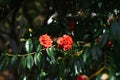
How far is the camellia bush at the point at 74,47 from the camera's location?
2.73 meters

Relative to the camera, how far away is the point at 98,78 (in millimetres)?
2471

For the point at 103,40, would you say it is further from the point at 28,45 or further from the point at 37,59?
the point at 28,45

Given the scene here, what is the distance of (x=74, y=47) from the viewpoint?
10.8ft

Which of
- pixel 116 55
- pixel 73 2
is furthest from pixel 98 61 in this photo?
pixel 73 2

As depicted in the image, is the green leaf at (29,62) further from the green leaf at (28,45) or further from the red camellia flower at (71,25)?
the red camellia flower at (71,25)

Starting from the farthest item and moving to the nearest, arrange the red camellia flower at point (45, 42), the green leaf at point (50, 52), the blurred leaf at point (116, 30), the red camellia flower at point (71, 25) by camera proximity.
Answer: the red camellia flower at point (71, 25) < the red camellia flower at point (45, 42) < the green leaf at point (50, 52) < the blurred leaf at point (116, 30)

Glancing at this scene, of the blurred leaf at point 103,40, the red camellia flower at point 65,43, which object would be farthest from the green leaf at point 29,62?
the blurred leaf at point 103,40

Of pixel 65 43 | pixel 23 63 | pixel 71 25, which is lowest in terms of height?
pixel 23 63

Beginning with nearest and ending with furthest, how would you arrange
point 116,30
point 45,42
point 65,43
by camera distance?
point 116,30, point 65,43, point 45,42

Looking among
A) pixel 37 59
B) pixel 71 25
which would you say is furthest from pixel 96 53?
pixel 71 25

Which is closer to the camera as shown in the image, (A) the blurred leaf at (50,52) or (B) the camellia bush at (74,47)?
(B) the camellia bush at (74,47)

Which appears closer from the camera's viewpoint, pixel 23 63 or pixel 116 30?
pixel 116 30

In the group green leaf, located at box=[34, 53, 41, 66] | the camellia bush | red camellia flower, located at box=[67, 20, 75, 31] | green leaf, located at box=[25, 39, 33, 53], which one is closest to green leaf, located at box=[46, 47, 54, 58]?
the camellia bush

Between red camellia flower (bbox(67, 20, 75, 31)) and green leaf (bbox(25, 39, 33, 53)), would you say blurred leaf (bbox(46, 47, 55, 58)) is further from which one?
red camellia flower (bbox(67, 20, 75, 31))
